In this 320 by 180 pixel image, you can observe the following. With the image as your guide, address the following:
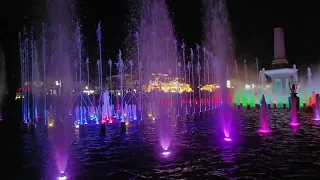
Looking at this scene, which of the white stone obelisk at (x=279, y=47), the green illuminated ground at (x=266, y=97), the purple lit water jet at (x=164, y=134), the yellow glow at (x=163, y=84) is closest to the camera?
the purple lit water jet at (x=164, y=134)

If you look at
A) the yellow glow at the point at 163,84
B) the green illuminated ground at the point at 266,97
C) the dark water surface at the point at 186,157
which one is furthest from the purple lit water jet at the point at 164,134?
the yellow glow at the point at 163,84

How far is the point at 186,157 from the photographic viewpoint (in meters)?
8.25

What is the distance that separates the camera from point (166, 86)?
47.8 m

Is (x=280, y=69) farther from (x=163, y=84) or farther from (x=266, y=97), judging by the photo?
(x=163, y=84)

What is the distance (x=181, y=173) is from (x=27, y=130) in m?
10.5

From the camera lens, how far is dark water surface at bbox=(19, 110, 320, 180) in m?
6.74

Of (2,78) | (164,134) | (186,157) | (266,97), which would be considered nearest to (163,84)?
(266,97)

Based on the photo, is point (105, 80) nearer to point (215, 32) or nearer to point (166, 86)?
point (166, 86)

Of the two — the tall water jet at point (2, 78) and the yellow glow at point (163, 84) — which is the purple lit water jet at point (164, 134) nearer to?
the tall water jet at point (2, 78)

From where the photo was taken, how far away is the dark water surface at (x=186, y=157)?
6742 mm

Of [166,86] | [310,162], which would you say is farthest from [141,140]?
[166,86]

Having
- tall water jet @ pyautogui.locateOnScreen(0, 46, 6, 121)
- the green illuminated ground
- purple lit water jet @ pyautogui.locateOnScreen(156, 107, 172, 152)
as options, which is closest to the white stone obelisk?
the green illuminated ground

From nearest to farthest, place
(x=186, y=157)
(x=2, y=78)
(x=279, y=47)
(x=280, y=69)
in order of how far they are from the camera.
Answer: (x=186, y=157)
(x=280, y=69)
(x=279, y=47)
(x=2, y=78)

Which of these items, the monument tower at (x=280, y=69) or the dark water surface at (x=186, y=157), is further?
the monument tower at (x=280, y=69)
